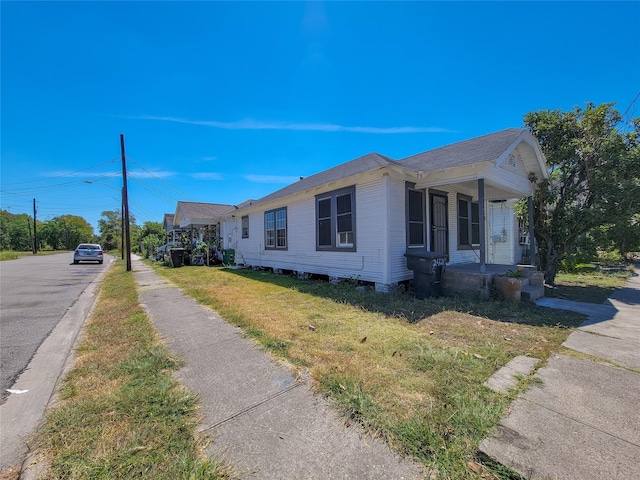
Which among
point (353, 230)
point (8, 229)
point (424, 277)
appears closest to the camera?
point (424, 277)

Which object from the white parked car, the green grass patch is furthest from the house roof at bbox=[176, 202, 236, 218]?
the green grass patch

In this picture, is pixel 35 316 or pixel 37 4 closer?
pixel 35 316

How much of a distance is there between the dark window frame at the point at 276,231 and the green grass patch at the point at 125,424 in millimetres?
7371

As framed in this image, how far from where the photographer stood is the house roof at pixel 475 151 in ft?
19.5

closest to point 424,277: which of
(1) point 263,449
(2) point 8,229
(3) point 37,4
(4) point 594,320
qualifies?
(4) point 594,320

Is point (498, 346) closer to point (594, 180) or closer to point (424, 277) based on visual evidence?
point (424, 277)

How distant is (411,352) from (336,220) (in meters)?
5.21

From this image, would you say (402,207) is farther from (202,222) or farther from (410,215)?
(202,222)

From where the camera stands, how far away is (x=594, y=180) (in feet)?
22.3

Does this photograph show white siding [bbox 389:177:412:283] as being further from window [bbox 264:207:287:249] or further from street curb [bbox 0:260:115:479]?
street curb [bbox 0:260:115:479]

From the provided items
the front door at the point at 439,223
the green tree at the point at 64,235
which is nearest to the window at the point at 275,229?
the front door at the point at 439,223

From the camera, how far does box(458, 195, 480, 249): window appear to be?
8516 millimetres

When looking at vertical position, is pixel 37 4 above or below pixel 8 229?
above

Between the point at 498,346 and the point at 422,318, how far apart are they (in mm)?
1340
